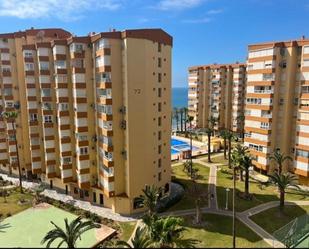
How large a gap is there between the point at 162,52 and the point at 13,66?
3567 cm

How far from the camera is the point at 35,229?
45.0 metres

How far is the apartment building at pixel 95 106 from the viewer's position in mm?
45959

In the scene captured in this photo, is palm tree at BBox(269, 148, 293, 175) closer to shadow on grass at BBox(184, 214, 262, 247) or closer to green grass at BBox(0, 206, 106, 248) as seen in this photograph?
shadow on grass at BBox(184, 214, 262, 247)

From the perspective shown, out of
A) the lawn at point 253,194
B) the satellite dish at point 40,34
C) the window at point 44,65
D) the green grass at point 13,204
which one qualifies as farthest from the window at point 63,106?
the lawn at point 253,194

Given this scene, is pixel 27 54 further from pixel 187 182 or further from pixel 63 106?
pixel 187 182

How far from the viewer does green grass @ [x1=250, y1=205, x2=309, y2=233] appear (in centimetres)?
4362

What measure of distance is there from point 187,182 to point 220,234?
73.8 ft

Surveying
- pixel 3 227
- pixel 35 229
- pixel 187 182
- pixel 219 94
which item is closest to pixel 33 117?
pixel 3 227

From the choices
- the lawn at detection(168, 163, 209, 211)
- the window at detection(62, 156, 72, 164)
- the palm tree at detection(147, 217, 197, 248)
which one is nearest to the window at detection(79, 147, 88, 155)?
the window at detection(62, 156, 72, 164)

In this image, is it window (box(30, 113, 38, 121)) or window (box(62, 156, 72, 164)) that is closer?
window (box(62, 156, 72, 164))

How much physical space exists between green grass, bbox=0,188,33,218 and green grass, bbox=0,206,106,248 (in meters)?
1.59

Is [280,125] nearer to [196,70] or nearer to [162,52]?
[162,52]

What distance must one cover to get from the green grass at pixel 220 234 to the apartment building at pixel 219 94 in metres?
67.8

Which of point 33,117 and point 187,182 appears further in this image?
point 187,182
